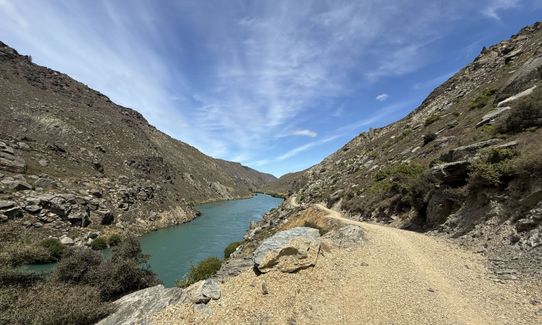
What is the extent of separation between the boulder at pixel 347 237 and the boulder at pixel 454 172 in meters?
6.62

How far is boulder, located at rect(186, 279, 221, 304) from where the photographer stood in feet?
35.2

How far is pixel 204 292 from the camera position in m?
10.9

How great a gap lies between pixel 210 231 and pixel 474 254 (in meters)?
54.4

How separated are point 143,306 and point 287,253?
245 inches

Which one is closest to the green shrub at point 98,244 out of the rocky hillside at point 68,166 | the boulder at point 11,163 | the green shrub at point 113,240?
the green shrub at point 113,240

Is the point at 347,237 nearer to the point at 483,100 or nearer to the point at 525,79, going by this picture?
the point at 525,79

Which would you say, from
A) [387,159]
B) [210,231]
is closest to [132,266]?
[387,159]

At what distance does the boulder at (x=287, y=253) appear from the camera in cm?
1154

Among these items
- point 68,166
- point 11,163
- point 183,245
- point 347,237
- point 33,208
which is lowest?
point 183,245

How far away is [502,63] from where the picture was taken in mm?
43188

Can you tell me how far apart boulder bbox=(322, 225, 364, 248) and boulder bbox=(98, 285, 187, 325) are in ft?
25.2

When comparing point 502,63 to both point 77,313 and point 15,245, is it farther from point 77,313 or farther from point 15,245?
point 15,245

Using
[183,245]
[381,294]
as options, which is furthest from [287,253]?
[183,245]

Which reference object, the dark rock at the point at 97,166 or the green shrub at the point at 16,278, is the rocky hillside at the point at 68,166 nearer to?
the dark rock at the point at 97,166
